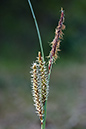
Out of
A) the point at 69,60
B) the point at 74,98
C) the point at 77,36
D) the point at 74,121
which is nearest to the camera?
the point at 74,121

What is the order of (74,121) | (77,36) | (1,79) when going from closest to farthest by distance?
(74,121) → (1,79) → (77,36)

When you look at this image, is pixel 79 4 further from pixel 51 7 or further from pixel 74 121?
pixel 74 121

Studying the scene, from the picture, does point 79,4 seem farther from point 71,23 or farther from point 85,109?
point 85,109

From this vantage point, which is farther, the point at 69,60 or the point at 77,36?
the point at 77,36

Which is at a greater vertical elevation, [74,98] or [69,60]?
[69,60]

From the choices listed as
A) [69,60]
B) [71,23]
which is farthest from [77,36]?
[69,60]

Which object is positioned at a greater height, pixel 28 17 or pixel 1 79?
pixel 28 17

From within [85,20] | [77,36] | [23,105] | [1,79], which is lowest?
[23,105]

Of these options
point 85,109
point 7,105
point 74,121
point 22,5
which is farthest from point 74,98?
point 22,5

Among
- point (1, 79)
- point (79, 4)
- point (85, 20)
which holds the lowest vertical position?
point (1, 79)
